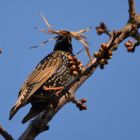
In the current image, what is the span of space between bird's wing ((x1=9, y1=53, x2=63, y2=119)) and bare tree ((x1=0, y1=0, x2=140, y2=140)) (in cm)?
117

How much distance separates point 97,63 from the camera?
102 inches

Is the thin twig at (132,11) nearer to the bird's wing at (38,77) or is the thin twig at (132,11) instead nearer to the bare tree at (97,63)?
the bare tree at (97,63)

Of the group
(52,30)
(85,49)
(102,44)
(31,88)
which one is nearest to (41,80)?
(31,88)

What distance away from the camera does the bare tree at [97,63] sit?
8.34 feet

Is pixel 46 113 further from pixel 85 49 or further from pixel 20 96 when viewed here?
pixel 20 96

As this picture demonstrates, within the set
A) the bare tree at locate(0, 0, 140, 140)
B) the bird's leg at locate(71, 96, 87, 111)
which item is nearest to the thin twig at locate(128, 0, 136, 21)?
the bare tree at locate(0, 0, 140, 140)

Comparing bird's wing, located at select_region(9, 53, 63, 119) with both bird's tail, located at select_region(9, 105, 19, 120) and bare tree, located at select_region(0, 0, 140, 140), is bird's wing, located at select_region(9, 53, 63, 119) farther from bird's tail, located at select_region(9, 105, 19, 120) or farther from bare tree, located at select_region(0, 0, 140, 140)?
bare tree, located at select_region(0, 0, 140, 140)

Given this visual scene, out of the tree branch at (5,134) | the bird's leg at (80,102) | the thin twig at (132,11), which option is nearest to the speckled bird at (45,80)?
the bird's leg at (80,102)

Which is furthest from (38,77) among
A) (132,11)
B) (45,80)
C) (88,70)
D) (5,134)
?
(88,70)

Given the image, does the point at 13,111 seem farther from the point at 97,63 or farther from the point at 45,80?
the point at 97,63

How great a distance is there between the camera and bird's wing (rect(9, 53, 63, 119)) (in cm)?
500

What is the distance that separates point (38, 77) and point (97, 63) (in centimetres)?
322

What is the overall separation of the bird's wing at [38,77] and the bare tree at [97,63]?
1168mm

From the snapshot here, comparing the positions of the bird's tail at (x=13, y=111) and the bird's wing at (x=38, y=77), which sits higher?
the bird's wing at (x=38, y=77)
